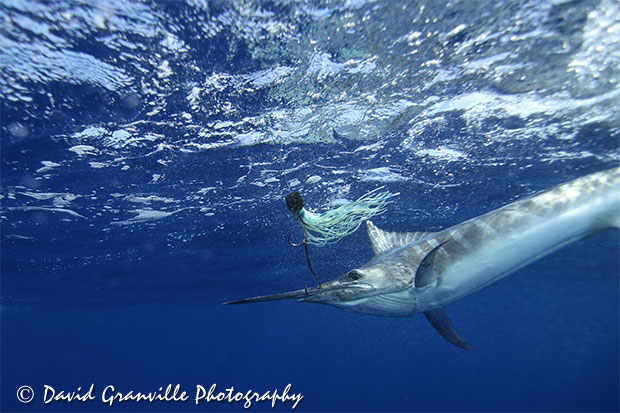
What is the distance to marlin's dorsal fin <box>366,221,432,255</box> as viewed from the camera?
4802mm

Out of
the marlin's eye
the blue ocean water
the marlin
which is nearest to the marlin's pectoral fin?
the marlin

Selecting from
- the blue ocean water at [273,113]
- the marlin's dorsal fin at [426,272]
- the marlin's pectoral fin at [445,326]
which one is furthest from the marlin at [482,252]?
the blue ocean water at [273,113]

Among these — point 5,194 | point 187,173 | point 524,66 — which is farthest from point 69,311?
point 524,66

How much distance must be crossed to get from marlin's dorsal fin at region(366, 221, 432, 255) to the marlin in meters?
0.88

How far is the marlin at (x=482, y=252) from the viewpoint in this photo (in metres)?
3.15

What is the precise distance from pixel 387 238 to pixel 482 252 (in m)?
1.77

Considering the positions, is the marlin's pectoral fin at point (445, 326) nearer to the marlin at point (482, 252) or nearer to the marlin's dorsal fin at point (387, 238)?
the marlin at point (482, 252)

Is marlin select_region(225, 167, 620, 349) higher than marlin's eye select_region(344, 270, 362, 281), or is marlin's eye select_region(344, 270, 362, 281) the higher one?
marlin's eye select_region(344, 270, 362, 281)

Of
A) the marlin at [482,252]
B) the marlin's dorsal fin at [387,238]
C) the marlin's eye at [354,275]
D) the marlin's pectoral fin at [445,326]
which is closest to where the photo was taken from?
the marlin at [482,252]

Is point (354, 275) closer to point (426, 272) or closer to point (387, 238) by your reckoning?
point (426, 272)

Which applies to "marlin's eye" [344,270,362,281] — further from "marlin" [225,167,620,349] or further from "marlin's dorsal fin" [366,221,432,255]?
"marlin's dorsal fin" [366,221,432,255]

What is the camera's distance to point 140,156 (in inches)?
361

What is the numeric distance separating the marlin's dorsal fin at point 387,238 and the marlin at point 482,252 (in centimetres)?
88

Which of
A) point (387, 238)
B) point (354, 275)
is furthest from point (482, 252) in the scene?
point (387, 238)
